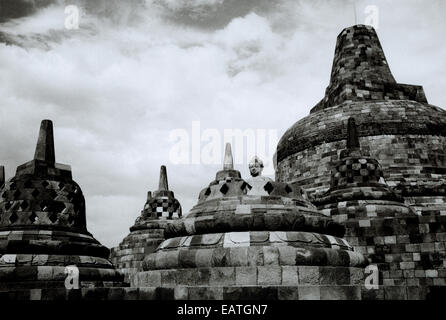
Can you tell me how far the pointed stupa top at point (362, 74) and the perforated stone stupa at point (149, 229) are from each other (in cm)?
909

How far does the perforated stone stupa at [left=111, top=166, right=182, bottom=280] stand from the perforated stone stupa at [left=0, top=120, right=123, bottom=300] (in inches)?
382

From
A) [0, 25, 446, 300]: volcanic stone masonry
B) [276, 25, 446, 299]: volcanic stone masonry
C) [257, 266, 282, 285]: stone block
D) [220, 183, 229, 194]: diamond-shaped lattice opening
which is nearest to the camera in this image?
[0, 25, 446, 300]: volcanic stone masonry

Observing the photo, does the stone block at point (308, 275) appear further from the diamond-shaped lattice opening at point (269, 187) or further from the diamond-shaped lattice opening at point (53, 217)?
the diamond-shaped lattice opening at point (53, 217)

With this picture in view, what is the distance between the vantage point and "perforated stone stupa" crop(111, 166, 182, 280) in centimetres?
1866

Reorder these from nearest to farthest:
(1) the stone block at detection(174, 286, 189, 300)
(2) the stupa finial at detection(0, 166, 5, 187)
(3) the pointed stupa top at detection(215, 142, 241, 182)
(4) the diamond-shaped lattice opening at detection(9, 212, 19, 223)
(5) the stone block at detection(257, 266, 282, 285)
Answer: (1) the stone block at detection(174, 286, 189, 300)
(5) the stone block at detection(257, 266, 282, 285)
(4) the diamond-shaped lattice opening at detection(9, 212, 19, 223)
(2) the stupa finial at detection(0, 166, 5, 187)
(3) the pointed stupa top at detection(215, 142, 241, 182)

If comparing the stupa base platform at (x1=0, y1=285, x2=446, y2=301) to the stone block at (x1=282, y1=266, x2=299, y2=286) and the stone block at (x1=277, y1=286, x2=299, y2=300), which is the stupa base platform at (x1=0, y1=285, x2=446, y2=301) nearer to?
the stone block at (x1=277, y1=286, x2=299, y2=300)

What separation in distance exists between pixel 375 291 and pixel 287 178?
44.3 ft

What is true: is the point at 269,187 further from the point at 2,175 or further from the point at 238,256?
the point at 2,175

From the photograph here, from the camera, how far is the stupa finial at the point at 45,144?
875cm

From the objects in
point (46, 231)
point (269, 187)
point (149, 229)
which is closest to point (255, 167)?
point (269, 187)

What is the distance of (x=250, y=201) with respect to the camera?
7285 millimetres

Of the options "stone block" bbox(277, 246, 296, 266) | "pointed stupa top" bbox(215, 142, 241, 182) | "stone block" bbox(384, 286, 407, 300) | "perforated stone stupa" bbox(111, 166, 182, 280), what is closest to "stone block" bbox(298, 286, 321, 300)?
"stone block" bbox(384, 286, 407, 300)

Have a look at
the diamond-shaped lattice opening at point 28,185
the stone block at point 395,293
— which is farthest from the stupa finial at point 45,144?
the stone block at point 395,293
